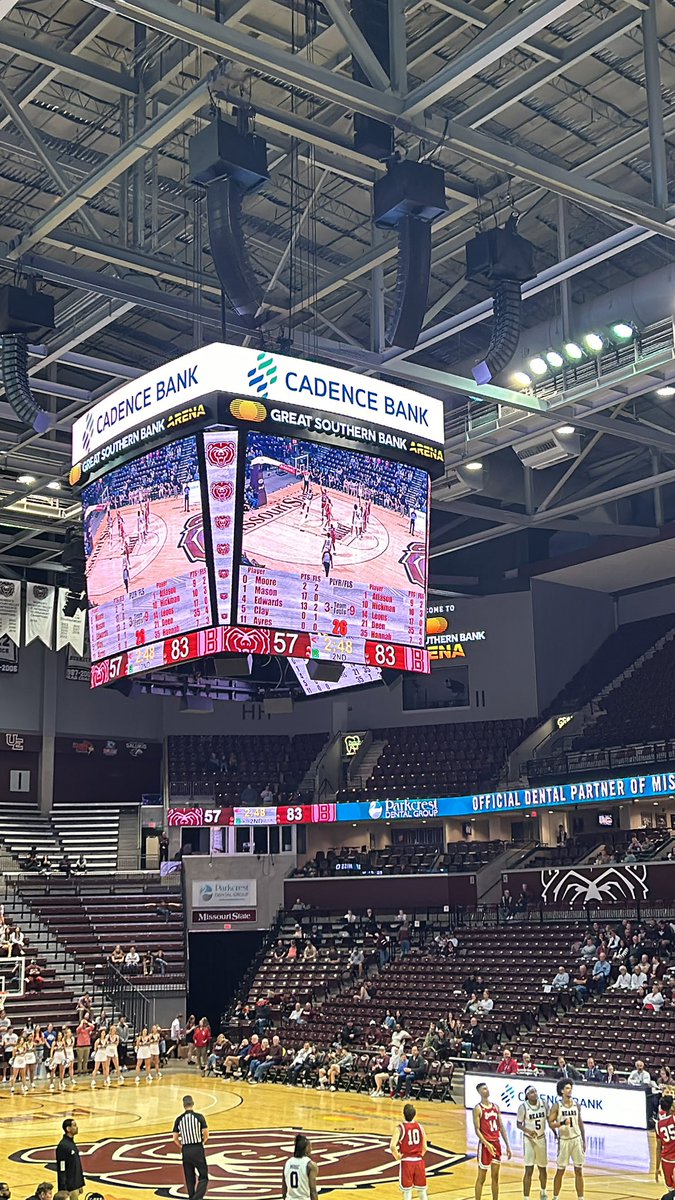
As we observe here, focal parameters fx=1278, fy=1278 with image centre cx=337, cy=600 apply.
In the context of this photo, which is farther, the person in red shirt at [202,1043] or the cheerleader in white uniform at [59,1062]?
the person in red shirt at [202,1043]

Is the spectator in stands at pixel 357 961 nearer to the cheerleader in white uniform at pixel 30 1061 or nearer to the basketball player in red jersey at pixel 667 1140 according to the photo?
the cheerleader in white uniform at pixel 30 1061

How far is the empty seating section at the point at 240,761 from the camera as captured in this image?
4388cm

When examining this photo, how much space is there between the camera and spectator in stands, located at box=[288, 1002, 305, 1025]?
33.6 meters

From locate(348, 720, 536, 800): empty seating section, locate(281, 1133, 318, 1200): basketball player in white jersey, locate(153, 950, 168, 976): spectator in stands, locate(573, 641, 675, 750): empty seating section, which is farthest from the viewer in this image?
locate(348, 720, 536, 800): empty seating section

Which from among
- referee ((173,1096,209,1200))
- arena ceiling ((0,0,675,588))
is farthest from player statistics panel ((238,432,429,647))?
referee ((173,1096,209,1200))

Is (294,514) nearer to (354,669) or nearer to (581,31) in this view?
(354,669)

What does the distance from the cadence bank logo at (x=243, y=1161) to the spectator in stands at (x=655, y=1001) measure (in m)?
7.51

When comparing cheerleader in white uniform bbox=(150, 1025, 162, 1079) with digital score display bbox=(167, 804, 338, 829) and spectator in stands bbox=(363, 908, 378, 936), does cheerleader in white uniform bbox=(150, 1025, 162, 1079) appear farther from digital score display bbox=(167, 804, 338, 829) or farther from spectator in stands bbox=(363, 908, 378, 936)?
digital score display bbox=(167, 804, 338, 829)

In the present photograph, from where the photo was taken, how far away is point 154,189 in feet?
63.0

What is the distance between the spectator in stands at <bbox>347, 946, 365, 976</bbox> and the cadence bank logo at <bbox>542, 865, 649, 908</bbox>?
210 inches

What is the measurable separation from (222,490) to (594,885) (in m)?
→ 21.5

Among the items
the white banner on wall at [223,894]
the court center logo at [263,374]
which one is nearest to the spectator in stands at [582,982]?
the white banner on wall at [223,894]

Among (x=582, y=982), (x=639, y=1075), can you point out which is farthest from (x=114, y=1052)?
(x=639, y=1075)

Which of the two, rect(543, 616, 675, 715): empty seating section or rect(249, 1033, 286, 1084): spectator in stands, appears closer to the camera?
rect(249, 1033, 286, 1084): spectator in stands
